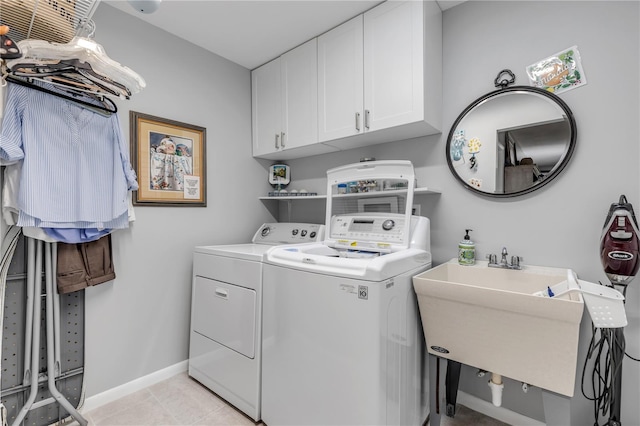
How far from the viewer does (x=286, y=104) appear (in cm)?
242

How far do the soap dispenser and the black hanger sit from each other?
220 centimetres

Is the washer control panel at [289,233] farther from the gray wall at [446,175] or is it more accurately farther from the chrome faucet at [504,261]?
the chrome faucet at [504,261]

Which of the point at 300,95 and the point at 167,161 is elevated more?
the point at 300,95

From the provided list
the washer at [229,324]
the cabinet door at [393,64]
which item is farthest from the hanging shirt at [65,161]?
the cabinet door at [393,64]

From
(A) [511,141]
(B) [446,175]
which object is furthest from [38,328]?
(A) [511,141]

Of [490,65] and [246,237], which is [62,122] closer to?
[246,237]

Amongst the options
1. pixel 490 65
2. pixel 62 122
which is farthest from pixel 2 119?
pixel 490 65

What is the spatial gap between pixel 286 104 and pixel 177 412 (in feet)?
7.54

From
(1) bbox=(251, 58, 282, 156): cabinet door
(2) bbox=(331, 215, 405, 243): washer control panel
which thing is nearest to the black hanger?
(1) bbox=(251, 58, 282, 156): cabinet door

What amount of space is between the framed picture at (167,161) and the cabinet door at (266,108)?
497 mm

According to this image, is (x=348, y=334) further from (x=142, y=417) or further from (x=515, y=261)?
(x=142, y=417)

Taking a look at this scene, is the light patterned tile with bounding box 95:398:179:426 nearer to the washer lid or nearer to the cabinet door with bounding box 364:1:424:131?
the washer lid

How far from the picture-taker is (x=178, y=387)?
205 centimetres

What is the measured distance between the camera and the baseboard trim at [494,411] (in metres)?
1.64
